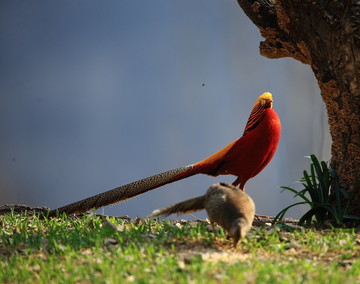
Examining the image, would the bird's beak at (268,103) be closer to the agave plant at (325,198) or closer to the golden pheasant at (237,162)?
the golden pheasant at (237,162)

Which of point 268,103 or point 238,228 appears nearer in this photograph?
point 238,228

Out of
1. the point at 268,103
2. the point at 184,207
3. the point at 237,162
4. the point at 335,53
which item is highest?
the point at 335,53

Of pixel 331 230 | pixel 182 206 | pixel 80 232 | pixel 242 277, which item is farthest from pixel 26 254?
pixel 331 230

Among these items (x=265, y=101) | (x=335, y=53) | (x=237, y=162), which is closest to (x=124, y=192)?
(x=237, y=162)

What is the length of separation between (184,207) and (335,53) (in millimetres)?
1920

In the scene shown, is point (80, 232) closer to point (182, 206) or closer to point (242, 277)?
point (182, 206)

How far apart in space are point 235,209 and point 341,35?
194 centimetres

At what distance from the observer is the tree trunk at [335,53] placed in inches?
161

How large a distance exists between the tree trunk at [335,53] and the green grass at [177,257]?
842 millimetres

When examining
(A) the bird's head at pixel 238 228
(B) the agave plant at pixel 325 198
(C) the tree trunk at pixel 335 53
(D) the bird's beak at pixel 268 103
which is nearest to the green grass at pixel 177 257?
(A) the bird's head at pixel 238 228

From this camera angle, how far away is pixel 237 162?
15.2 feet

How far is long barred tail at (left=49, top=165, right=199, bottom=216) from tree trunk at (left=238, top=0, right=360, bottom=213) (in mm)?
1465

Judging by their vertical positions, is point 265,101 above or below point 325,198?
above

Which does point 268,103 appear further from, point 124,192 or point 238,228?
point 238,228
